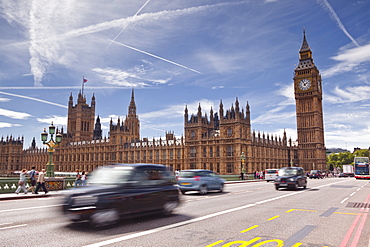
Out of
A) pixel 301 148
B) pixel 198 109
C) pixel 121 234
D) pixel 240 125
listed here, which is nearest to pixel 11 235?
pixel 121 234

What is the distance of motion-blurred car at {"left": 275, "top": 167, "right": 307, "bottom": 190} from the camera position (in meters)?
22.6

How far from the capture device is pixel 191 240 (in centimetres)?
711

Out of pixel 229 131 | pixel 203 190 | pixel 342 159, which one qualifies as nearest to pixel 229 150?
pixel 229 131

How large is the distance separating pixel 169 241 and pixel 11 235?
4.11 metres

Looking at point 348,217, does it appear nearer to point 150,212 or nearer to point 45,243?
point 150,212

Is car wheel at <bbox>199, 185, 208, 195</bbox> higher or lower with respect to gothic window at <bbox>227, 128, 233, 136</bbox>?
lower

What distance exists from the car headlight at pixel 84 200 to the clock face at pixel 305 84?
96.2 metres

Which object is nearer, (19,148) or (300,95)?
(300,95)

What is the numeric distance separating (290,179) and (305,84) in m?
79.7

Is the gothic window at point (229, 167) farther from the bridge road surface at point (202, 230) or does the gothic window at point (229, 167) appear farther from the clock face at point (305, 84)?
the bridge road surface at point (202, 230)

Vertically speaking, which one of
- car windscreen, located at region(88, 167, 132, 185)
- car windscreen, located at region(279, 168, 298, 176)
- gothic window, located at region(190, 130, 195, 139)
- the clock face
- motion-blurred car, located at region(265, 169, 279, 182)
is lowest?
motion-blurred car, located at region(265, 169, 279, 182)

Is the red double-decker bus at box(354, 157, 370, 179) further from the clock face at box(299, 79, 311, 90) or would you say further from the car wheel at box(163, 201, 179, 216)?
the clock face at box(299, 79, 311, 90)

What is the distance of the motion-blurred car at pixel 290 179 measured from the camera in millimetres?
22592

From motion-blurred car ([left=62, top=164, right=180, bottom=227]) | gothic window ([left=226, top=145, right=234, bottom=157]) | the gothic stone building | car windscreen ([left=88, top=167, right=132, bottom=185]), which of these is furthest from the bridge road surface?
gothic window ([left=226, top=145, right=234, bottom=157])
